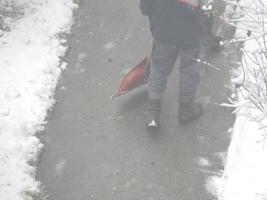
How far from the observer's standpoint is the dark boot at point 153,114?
512 centimetres

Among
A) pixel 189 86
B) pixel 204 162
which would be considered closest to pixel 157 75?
pixel 189 86

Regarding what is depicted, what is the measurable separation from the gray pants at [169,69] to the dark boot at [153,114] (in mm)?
58

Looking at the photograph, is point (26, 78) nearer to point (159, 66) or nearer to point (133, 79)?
point (133, 79)

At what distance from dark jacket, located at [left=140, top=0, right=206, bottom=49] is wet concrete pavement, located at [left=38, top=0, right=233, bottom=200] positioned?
0.87m

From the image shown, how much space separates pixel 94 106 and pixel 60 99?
39 centimetres

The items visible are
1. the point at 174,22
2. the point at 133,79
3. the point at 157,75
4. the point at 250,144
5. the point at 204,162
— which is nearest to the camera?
the point at 174,22

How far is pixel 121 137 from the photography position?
5176 millimetres

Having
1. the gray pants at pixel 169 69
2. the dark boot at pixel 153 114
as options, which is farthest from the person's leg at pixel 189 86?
the dark boot at pixel 153 114

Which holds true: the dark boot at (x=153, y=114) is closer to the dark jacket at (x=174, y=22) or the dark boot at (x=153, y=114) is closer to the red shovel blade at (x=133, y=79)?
the red shovel blade at (x=133, y=79)

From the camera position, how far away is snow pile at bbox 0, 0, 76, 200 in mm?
4875

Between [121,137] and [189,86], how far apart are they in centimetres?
81

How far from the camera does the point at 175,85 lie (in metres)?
5.61

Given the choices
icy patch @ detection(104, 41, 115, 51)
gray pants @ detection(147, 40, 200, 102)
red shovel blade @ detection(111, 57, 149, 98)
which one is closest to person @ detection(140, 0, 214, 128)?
gray pants @ detection(147, 40, 200, 102)

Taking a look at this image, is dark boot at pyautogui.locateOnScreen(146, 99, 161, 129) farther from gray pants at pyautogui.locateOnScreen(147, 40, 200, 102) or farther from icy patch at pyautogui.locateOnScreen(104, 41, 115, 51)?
icy patch at pyautogui.locateOnScreen(104, 41, 115, 51)
